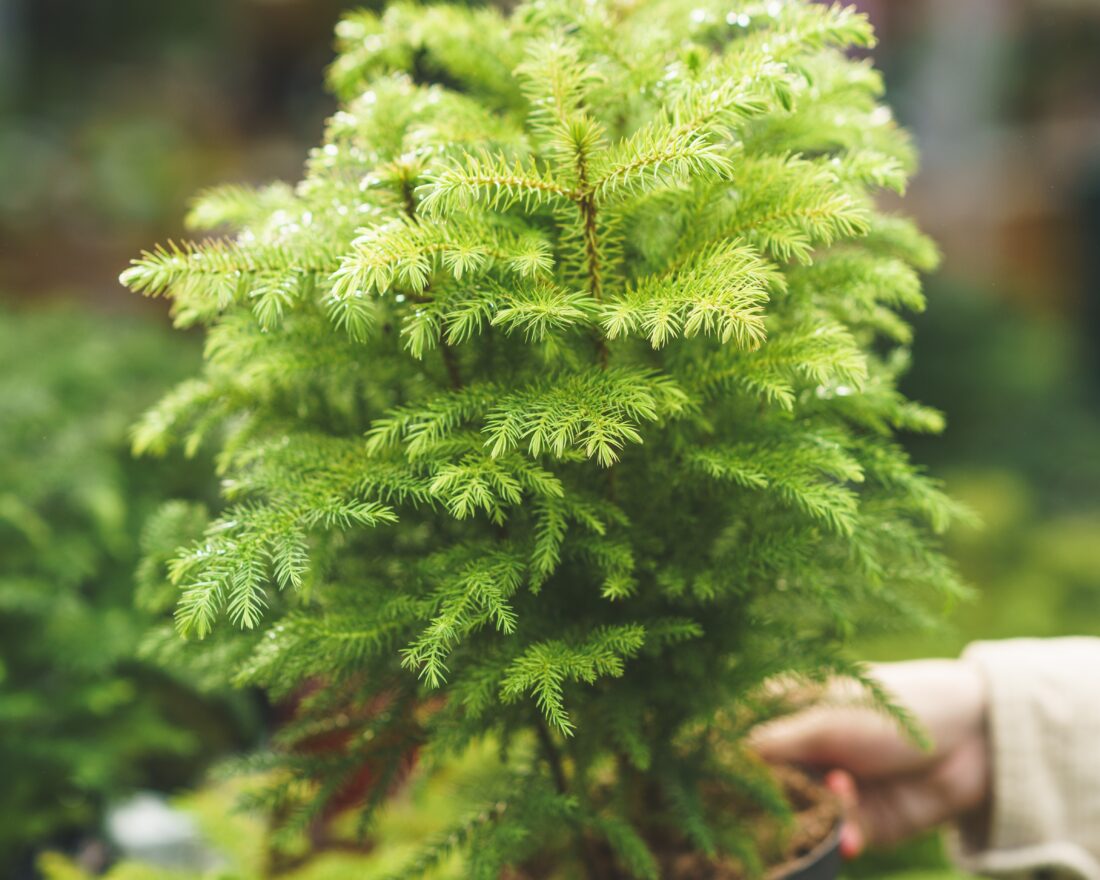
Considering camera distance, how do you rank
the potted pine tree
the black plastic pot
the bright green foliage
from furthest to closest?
the bright green foliage < the black plastic pot < the potted pine tree

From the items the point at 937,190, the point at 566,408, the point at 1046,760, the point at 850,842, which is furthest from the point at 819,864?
the point at 937,190

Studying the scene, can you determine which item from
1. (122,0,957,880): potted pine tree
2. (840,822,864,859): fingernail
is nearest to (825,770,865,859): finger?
(840,822,864,859): fingernail

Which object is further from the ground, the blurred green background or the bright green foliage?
the blurred green background

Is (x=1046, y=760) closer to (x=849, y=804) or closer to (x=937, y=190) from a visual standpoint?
(x=849, y=804)

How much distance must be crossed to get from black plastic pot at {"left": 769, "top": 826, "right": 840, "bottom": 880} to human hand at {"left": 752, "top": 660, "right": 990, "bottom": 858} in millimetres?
218

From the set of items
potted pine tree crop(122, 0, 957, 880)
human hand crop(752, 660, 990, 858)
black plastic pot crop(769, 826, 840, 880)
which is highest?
potted pine tree crop(122, 0, 957, 880)

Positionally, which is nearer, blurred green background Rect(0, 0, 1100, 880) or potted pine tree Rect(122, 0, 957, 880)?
potted pine tree Rect(122, 0, 957, 880)

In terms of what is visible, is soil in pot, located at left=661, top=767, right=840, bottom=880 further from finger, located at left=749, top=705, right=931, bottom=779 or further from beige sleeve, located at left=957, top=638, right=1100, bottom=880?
beige sleeve, located at left=957, top=638, right=1100, bottom=880

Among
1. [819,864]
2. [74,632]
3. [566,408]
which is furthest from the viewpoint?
[74,632]

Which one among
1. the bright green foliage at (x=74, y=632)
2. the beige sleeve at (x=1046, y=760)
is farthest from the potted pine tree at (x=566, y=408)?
the bright green foliage at (x=74, y=632)

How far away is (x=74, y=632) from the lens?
1360 millimetres

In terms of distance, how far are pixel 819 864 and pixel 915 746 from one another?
33 cm

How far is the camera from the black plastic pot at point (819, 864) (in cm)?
86

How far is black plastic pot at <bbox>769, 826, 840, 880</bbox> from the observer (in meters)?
0.86
